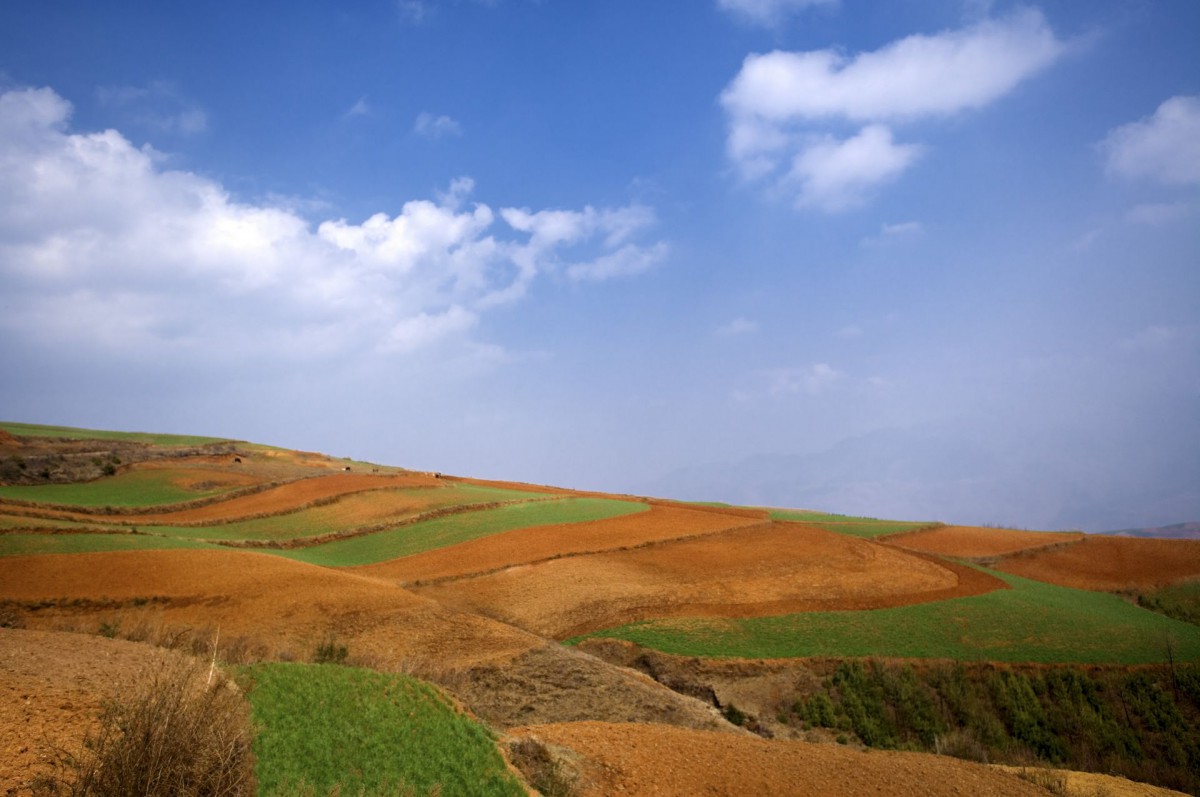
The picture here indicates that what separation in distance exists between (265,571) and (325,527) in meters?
14.9

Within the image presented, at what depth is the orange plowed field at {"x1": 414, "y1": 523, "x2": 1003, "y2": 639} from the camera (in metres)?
26.8

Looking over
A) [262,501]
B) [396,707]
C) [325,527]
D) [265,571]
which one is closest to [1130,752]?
[396,707]

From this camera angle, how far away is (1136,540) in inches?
1740

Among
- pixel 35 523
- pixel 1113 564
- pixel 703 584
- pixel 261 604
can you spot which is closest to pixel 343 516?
pixel 35 523

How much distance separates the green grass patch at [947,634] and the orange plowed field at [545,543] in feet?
31.1

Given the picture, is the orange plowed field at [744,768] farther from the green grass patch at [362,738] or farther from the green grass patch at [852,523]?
the green grass patch at [852,523]

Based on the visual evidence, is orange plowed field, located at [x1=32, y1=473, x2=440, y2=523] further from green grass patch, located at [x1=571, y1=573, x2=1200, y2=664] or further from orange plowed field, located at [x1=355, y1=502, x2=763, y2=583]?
green grass patch, located at [x1=571, y1=573, x2=1200, y2=664]

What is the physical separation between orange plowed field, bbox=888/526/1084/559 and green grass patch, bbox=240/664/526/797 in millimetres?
36211

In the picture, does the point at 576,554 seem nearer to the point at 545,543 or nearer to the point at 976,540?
the point at 545,543

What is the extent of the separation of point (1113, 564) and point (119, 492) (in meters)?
67.0

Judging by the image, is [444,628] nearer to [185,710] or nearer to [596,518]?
[185,710]

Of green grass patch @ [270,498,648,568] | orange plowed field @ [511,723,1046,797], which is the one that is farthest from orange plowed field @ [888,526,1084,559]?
orange plowed field @ [511,723,1046,797]

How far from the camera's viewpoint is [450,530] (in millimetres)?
39469

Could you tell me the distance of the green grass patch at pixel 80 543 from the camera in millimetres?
27797
